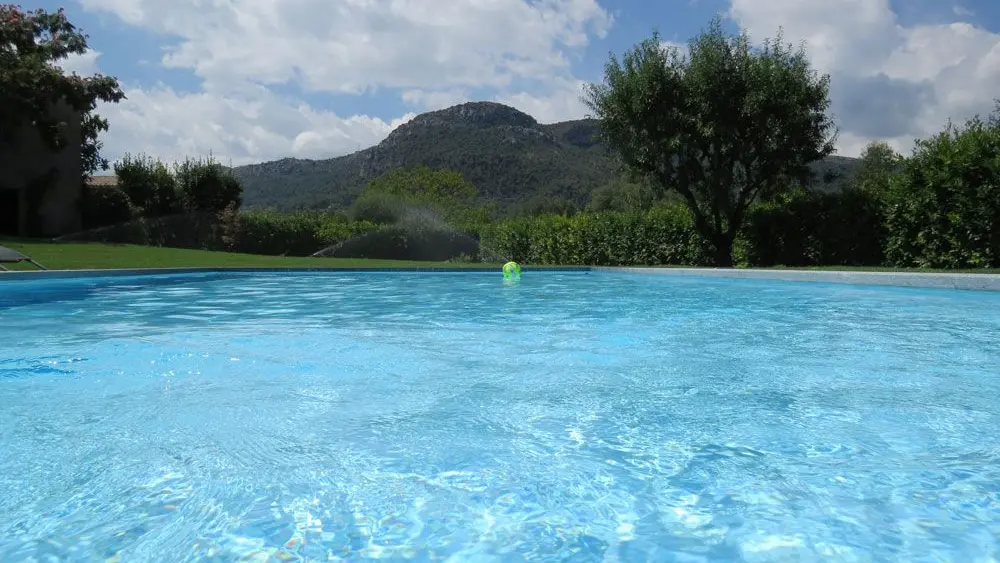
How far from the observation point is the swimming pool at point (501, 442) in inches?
111

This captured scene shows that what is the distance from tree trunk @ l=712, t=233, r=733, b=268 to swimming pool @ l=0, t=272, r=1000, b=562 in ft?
41.6

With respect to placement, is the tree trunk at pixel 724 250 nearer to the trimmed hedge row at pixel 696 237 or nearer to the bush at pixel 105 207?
the trimmed hedge row at pixel 696 237

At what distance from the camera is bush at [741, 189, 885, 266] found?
18266 mm

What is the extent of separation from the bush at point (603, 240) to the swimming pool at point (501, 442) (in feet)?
45.7

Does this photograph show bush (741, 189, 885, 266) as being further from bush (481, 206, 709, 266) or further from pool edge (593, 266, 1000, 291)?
pool edge (593, 266, 1000, 291)

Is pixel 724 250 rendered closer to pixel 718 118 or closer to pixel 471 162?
pixel 718 118

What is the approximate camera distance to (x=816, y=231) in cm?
1958

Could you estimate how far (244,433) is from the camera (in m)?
4.24

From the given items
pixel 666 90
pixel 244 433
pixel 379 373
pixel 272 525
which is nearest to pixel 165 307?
pixel 379 373

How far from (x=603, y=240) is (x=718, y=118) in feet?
21.9

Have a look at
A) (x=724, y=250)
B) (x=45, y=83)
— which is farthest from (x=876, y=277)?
(x=45, y=83)

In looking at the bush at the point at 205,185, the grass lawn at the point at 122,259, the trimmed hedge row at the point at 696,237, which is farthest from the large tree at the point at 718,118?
the bush at the point at 205,185

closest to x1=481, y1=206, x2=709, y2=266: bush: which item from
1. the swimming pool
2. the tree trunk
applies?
the tree trunk

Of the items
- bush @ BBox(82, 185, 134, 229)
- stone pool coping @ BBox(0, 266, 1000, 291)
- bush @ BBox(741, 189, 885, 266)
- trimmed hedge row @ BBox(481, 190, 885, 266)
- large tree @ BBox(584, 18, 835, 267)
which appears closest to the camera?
stone pool coping @ BBox(0, 266, 1000, 291)
